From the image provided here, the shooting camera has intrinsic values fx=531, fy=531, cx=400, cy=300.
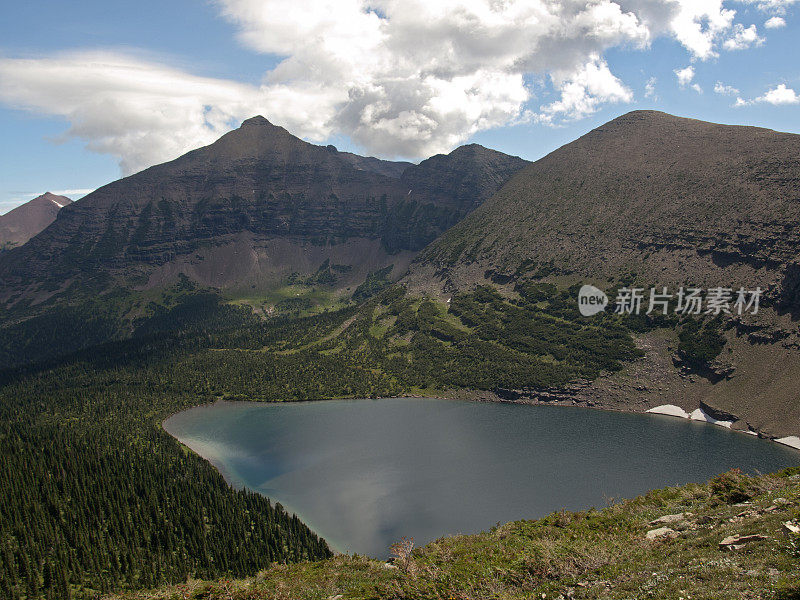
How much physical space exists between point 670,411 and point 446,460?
249ft

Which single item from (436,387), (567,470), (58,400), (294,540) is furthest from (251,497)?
(58,400)

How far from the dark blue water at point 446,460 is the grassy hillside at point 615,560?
162ft

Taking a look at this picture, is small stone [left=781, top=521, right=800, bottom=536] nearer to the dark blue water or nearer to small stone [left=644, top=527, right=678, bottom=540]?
small stone [left=644, top=527, right=678, bottom=540]

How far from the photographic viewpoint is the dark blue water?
93125 mm

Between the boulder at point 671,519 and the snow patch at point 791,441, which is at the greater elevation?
the boulder at point 671,519

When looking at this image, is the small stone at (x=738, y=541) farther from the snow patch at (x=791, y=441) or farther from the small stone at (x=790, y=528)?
the snow patch at (x=791, y=441)

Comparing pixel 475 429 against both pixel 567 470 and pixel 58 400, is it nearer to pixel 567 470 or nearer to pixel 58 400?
pixel 567 470

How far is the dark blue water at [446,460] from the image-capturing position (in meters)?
93.1

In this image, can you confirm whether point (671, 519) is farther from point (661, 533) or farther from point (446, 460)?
point (446, 460)

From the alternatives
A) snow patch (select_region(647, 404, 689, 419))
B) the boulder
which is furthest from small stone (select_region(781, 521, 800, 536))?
snow patch (select_region(647, 404, 689, 419))

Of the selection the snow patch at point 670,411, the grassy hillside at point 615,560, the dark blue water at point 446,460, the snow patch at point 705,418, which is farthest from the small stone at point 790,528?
the snow patch at point 670,411

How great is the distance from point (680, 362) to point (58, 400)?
666 ft

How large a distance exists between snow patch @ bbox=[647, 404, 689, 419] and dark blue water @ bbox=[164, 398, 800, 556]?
4.73 m

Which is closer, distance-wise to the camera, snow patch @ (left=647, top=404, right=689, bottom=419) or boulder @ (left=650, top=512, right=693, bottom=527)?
boulder @ (left=650, top=512, right=693, bottom=527)
